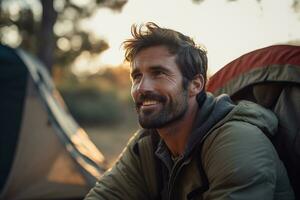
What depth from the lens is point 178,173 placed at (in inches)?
89.1

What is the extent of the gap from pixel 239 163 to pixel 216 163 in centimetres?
13

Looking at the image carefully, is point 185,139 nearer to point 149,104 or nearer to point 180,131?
point 180,131

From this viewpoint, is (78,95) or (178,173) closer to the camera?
(178,173)

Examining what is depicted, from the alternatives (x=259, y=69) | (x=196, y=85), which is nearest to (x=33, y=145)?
(x=196, y=85)

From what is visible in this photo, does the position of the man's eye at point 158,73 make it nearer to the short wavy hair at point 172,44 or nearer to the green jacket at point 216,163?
the short wavy hair at point 172,44

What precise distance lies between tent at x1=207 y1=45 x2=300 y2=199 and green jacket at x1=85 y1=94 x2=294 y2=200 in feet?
0.29

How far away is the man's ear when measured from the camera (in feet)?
8.07

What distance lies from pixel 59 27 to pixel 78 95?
9.67 metres

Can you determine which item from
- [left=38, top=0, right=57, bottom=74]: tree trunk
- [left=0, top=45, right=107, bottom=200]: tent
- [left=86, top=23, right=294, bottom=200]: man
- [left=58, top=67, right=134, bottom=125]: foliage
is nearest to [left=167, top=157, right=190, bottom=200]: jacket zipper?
[left=86, top=23, right=294, bottom=200]: man

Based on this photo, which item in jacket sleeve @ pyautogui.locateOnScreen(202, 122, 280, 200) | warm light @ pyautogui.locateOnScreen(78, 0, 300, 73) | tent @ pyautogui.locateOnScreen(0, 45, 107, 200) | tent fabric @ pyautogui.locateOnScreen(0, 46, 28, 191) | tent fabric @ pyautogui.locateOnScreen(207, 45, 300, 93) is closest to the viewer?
jacket sleeve @ pyautogui.locateOnScreen(202, 122, 280, 200)

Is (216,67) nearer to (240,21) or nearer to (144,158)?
(240,21)

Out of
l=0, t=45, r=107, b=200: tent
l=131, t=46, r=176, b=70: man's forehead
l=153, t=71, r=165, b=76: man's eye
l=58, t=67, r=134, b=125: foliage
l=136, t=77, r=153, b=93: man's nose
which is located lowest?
l=58, t=67, r=134, b=125: foliage

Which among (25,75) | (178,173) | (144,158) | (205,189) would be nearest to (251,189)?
(205,189)

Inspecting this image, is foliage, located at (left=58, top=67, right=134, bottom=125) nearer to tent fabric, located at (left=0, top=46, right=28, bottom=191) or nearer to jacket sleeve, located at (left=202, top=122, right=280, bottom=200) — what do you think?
tent fabric, located at (left=0, top=46, right=28, bottom=191)
